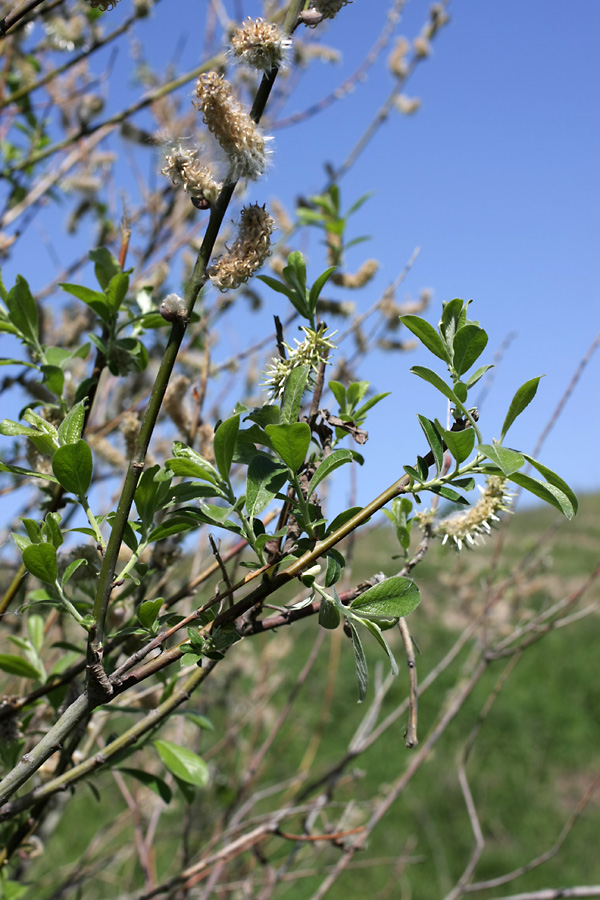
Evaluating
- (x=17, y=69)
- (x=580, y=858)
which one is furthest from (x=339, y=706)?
(x=17, y=69)

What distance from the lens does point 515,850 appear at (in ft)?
17.0

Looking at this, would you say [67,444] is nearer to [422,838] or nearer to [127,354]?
[127,354]

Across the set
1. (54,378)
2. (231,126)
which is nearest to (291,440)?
(231,126)

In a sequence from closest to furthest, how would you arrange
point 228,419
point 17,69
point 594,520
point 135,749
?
point 228,419 → point 135,749 → point 17,69 → point 594,520

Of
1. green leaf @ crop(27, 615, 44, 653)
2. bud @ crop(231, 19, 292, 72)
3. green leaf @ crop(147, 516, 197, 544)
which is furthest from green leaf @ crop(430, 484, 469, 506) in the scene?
green leaf @ crop(27, 615, 44, 653)

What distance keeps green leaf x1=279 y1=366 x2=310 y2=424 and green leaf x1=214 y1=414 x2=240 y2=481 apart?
44mm

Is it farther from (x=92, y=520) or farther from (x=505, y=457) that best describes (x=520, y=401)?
(x=92, y=520)

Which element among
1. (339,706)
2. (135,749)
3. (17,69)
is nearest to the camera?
(135,749)

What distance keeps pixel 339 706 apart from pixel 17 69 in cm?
746

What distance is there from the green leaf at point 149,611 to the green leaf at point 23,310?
441 millimetres

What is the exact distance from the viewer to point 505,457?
56 centimetres

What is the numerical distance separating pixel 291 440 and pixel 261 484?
2.5 inches

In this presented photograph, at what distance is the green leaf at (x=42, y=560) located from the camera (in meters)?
0.59

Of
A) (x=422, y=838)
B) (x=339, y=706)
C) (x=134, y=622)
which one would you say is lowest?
(x=422, y=838)
